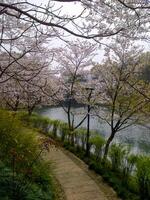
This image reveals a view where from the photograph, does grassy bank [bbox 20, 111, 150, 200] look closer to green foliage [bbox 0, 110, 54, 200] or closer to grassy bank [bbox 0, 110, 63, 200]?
grassy bank [bbox 0, 110, 63, 200]

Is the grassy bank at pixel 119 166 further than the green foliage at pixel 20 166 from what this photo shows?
Yes

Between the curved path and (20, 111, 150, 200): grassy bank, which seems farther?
(20, 111, 150, 200): grassy bank

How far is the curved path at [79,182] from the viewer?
29.8 ft

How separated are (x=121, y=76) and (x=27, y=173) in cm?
868

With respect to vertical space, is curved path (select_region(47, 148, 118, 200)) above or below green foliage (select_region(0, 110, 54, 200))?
below

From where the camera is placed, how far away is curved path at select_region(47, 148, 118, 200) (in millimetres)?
9086

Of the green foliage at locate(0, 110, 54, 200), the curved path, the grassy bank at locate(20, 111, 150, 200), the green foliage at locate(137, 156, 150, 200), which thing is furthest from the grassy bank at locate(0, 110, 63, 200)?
the green foliage at locate(137, 156, 150, 200)

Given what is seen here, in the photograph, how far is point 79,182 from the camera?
10.2 metres

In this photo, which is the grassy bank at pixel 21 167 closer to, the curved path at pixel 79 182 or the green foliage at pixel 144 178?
the curved path at pixel 79 182

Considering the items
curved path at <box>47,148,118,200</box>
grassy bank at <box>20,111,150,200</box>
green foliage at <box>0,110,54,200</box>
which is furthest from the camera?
grassy bank at <box>20,111,150,200</box>

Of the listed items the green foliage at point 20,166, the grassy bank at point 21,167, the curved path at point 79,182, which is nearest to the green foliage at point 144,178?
the curved path at point 79,182

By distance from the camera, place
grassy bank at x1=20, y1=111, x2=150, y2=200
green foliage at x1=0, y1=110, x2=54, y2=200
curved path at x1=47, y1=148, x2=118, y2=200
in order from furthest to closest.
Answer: grassy bank at x1=20, y1=111, x2=150, y2=200 → curved path at x1=47, y1=148, x2=118, y2=200 → green foliage at x1=0, y1=110, x2=54, y2=200

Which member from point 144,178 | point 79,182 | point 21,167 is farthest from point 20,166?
point 144,178

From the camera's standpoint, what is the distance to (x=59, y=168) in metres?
11.9
